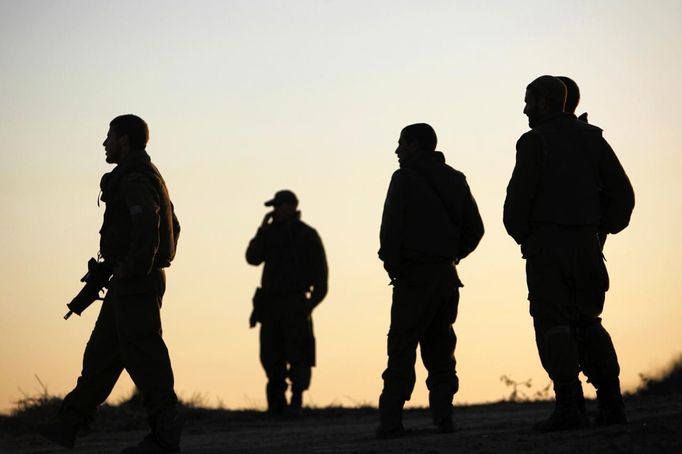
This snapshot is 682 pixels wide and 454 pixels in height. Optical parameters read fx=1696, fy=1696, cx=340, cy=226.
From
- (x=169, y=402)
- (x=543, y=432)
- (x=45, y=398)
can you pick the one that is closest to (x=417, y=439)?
(x=543, y=432)

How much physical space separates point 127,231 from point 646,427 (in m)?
3.65

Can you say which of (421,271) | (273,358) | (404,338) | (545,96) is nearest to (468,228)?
(421,271)

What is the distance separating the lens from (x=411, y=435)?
12641 mm

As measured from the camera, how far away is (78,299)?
463 inches

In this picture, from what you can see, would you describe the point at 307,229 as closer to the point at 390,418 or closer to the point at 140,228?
the point at 390,418

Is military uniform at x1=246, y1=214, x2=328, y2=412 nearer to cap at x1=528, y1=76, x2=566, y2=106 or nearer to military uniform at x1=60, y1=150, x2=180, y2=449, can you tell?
military uniform at x1=60, y1=150, x2=180, y2=449

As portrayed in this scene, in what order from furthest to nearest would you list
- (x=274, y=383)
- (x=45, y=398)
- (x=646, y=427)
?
(x=274, y=383)
(x=45, y=398)
(x=646, y=427)

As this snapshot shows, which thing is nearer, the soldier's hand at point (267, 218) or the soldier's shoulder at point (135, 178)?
the soldier's shoulder at point (135, 178)

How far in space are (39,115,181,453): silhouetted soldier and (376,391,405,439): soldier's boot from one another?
184 centimetres

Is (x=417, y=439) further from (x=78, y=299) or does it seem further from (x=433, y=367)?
(x=78, y=299)

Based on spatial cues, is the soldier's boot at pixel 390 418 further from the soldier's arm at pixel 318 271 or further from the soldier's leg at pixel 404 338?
the soldier's arm at pixel 318 271

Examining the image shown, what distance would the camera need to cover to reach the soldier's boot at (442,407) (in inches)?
503

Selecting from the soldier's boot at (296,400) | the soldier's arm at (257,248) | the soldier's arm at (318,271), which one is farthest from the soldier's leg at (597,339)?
the soldier's arm at (257,248)

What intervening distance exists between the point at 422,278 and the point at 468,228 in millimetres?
661
